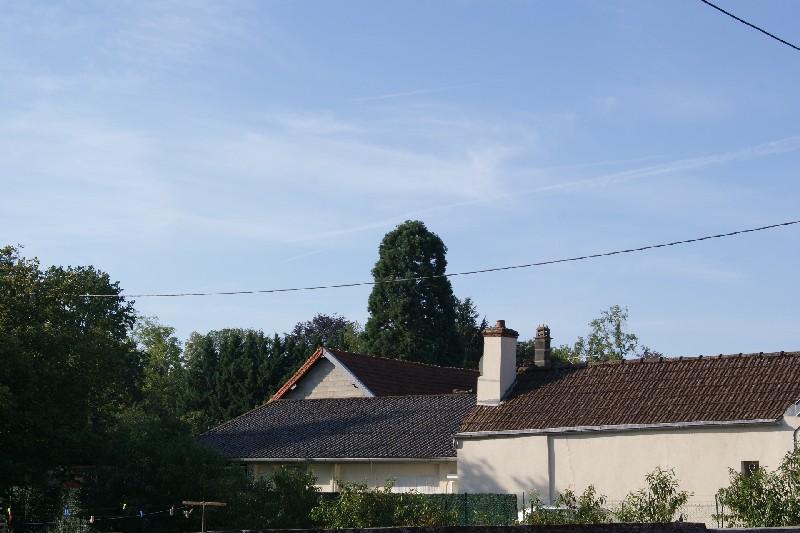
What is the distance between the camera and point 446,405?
39.5 m

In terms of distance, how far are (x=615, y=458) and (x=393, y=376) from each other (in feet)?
68.4

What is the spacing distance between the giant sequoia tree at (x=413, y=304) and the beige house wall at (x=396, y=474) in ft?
104

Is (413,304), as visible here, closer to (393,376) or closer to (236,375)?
(236,375)

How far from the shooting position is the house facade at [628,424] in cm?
2703

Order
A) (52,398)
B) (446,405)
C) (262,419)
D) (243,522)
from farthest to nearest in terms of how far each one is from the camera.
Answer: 1. (262,419)
2. (446,405)
3. (52,398)
4. (243,522)

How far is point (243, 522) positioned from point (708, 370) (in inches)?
514

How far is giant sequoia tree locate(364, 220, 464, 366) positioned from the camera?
68562 mm

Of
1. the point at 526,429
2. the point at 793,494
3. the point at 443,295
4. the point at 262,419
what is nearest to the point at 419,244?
the point at 443,295

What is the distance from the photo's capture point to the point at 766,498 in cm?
1992

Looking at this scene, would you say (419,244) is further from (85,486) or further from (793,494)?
(793,494)

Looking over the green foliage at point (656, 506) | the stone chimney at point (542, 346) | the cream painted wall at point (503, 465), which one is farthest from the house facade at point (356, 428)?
the green foliage at point (656, 506)

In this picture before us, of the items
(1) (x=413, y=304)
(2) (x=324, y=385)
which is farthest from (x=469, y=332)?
(2) (x=324, y=385)

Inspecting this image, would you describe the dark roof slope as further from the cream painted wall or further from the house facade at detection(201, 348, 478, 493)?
the cream painted wall

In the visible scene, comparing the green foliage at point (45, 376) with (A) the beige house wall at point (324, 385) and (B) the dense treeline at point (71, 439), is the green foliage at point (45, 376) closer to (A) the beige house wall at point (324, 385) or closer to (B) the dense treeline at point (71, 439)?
(B) the dense treeline at point (71, 439)
